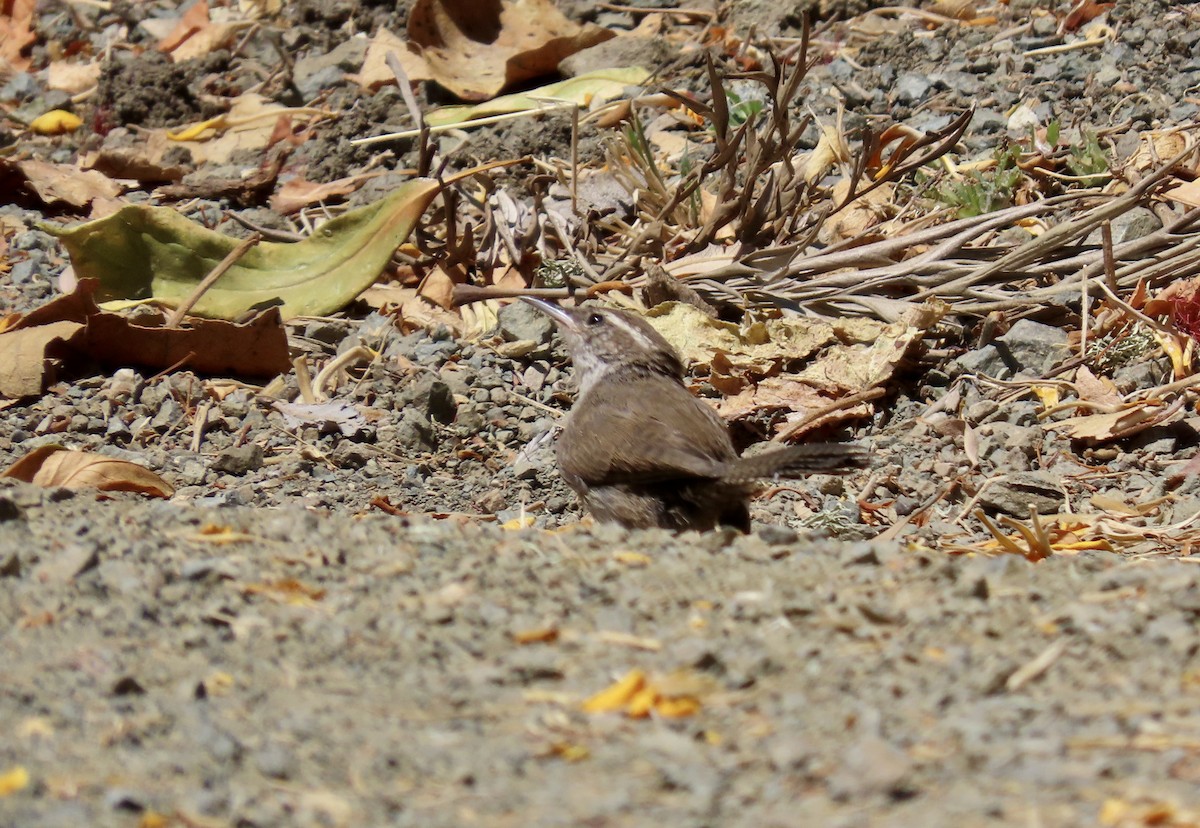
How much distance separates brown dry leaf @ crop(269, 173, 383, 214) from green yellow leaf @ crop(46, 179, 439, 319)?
0.92 meters

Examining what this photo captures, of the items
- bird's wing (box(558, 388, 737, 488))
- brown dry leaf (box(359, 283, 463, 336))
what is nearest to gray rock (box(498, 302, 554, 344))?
brown dry leaf (box(359, 283, 463, 336))

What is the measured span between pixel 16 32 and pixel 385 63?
294 cm

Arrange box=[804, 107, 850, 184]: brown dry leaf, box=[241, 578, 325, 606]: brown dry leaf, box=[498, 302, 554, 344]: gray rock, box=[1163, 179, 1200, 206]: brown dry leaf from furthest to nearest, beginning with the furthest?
box=[804, 107, 850, 184]: brown dry leaf < box=[498, 302, 554, 344]: gray rock < box=[1163, 179, 1200, 206]: brown dry leaf < box=[241, 578, 325, 606]: brown dry leaf

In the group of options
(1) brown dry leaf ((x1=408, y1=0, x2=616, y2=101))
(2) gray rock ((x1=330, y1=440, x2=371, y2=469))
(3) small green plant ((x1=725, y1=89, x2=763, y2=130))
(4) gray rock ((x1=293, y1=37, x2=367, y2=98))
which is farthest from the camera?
(4) gray rock ((x1=293, y1=37, x2=367, y2=98))

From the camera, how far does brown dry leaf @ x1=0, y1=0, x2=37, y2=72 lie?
9.68m

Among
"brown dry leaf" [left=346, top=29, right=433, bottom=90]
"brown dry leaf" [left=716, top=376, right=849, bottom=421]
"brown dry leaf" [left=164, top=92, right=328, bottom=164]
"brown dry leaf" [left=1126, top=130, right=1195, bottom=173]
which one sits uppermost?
"brown dry leaf" [left=346, top=29, right=433, bottom=90]

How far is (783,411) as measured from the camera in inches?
243

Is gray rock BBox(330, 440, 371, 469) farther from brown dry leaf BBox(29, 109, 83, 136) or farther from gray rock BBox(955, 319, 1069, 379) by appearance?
brown dry leaf BBox(29, 109, 83, 136)

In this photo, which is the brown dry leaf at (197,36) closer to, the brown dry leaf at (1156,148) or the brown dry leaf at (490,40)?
the brown dry leaf at (490,40)

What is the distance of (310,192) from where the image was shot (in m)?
7.97

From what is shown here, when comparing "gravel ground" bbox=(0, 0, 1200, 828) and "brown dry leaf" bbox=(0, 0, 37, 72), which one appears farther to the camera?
"brown dry leaf" bbox=(0, 0, 37, 72)

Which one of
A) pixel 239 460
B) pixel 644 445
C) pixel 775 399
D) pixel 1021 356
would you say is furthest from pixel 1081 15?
pixel 239 460

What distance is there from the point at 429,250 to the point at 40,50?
4243 mm

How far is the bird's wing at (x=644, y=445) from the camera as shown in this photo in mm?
4906
